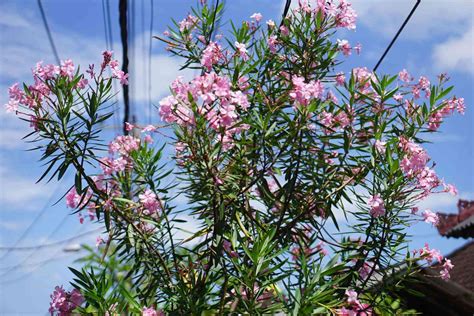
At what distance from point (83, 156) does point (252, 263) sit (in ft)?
2.81

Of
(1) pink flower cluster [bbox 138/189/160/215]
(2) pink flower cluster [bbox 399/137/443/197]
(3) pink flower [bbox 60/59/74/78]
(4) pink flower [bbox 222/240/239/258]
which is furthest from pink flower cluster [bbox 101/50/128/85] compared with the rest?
(2) pink flower cluster [bbox 399/137/443/197]

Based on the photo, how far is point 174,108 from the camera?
3.08 m

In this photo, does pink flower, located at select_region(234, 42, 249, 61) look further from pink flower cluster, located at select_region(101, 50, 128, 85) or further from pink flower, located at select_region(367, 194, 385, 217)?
pink flower, located at select_region(367, 194, 385, 217)

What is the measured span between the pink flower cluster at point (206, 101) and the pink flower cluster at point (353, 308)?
0.85 m

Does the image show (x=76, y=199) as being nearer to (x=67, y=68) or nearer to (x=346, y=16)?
(x=67, y=68)

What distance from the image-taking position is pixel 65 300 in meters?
3.33

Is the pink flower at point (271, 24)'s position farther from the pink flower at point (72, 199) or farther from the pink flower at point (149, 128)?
the pink flower at point (72, 199)

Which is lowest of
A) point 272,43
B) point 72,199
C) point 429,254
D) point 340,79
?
point 429,254

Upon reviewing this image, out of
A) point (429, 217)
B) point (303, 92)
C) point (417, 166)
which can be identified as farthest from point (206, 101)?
point (429, 217)

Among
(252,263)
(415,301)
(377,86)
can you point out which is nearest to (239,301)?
(252,263)

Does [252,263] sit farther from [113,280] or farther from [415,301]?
[415,301]

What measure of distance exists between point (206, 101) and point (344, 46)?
38.5 inches

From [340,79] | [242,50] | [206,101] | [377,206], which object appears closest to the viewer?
[206,101]

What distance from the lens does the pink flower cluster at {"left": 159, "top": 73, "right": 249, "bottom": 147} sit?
3002mm
